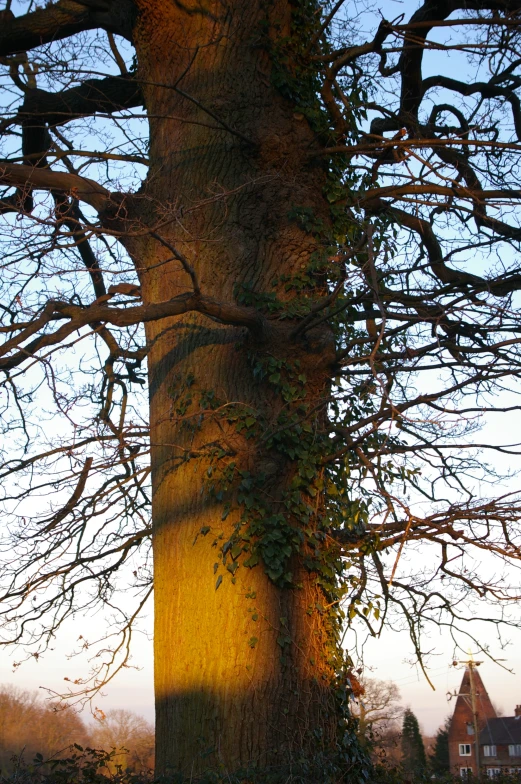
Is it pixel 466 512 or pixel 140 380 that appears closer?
pixel 466 512

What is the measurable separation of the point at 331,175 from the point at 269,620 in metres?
3.77

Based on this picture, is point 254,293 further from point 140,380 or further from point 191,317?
point 140,380

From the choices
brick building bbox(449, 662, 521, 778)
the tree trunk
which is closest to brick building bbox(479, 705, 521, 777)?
brick building bbox(449, 662, 521, 778)

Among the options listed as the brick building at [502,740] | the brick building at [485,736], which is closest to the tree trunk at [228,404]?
the brick building at [485,736]

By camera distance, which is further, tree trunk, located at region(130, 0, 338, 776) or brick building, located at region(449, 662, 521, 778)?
brick building, located at region(449, 662, 521, 778)

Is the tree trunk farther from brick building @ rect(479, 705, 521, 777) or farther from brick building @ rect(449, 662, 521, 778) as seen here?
brick building @ rect(479, 705, 521, 777)

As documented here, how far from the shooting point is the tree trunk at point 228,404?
459cm

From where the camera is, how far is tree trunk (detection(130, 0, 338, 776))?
459 centimetres

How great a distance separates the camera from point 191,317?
19.0 ft

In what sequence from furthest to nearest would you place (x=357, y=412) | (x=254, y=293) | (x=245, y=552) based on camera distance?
(x=357, y=412), (x=254, y=293), (x=245, y=552)

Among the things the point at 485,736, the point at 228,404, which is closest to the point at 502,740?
the point at 485,736

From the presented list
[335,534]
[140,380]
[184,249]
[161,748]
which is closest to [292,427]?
[335,534]

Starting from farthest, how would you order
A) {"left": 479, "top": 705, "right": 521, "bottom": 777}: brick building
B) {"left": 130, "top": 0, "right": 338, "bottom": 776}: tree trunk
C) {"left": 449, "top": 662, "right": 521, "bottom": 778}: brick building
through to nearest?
{"left": 479, "top": 705, "right": 521, "bottom": 777}: brick building
{"left": 449, "top": 662, "right": 521, "bottom": 778}: brick building
{"left": 130, "top": 0, "right": 338, "bottom": 776}: tree trunk

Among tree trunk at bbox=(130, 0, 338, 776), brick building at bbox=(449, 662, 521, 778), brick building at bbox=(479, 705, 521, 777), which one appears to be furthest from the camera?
brick building at bbox=(479, 705, 521, 777)
